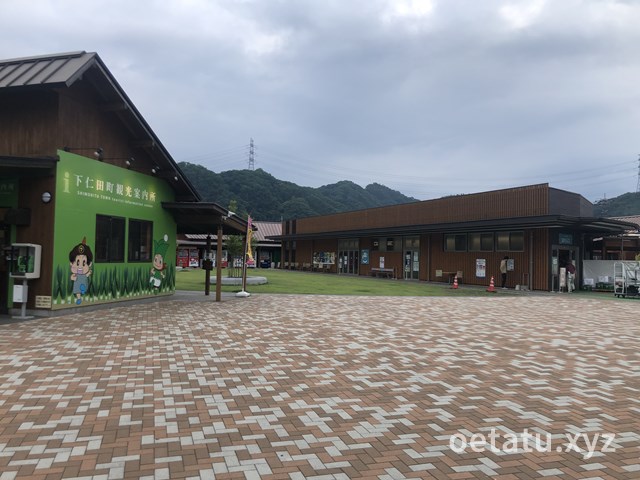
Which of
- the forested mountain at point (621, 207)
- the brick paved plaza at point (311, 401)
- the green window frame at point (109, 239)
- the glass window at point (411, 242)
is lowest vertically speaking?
the brick paved plaza at point (311, 401)

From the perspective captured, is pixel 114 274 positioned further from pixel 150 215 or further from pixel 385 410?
pixel 385 410

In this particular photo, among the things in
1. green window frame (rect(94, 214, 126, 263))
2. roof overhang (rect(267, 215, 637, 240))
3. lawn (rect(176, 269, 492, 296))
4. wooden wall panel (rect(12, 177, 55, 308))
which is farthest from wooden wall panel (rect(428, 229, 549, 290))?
wooden wall panel (rect(12, 177, 55, 308))

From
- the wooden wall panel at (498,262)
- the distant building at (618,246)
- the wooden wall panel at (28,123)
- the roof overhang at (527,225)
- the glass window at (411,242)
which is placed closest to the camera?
the wooden wall panel at (28,123)

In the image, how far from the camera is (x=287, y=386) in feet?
18.2

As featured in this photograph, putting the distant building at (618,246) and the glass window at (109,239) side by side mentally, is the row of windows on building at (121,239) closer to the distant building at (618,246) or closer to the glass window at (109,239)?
the glass window at (109,239)

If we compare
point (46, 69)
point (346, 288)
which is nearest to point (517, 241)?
point (346, 288)

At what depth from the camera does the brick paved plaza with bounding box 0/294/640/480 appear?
3.55 m

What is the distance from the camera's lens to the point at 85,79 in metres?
11.3

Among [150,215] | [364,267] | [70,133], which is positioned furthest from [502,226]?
[70,133]

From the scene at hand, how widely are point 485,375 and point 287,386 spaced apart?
2786mm

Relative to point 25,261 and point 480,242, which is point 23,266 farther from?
point 480,242

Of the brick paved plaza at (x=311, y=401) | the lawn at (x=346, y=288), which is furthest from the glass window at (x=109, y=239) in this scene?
the lawn at (x=346, y=288)

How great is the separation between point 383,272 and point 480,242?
29.3 feet

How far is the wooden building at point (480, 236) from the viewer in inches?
891
